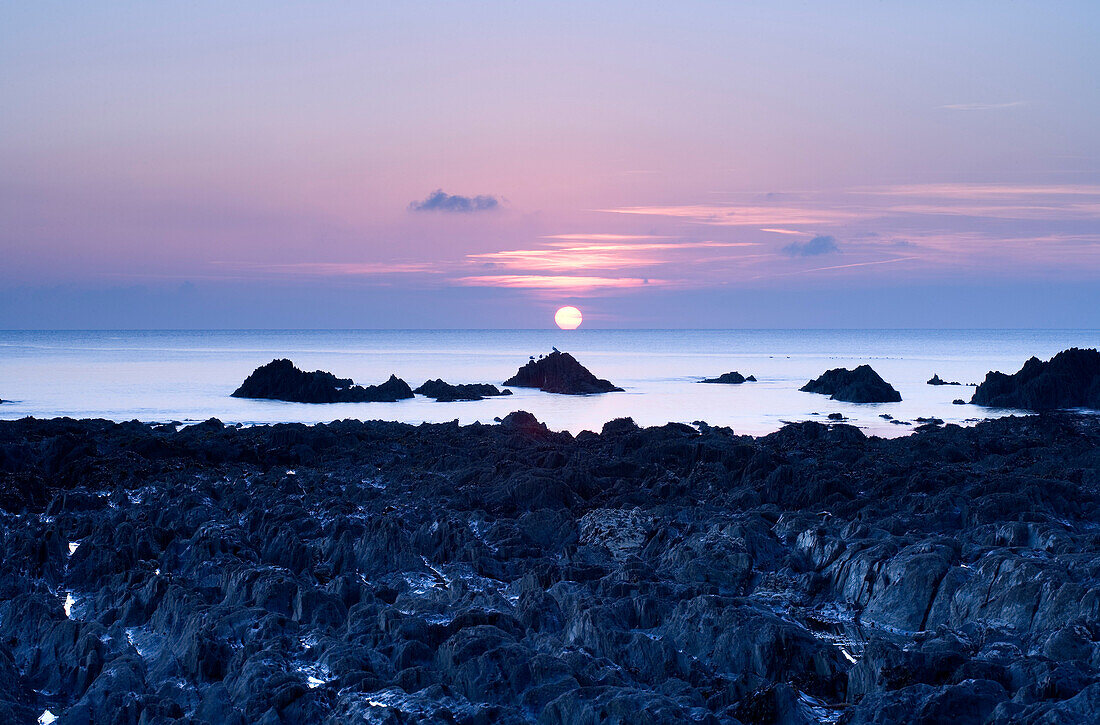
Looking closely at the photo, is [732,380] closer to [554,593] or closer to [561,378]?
[561,378]

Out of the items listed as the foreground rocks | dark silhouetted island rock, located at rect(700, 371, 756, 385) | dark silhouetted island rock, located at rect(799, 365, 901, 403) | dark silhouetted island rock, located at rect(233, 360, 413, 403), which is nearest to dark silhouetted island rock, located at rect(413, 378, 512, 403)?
dark silhouetted island rock, located at rect(233, 360, 413, 403)

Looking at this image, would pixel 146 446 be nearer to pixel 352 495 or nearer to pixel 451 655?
pixel 352 495

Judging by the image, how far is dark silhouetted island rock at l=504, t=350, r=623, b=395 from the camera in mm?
80062

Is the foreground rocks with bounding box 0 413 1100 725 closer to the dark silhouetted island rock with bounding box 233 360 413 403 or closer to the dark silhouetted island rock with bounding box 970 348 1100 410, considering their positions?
the dark silhouetted island rock with bounding box 970 348 1100 410

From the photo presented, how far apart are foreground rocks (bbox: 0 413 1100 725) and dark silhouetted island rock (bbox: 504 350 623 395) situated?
54152mm

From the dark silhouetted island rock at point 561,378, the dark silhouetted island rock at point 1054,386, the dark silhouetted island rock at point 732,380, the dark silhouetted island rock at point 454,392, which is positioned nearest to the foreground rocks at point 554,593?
the dark silhouetted island rock at point 1054,386

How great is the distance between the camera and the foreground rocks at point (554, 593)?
1059 centimetres

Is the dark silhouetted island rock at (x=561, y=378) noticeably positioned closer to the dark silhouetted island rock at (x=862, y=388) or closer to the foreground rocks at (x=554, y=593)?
the dark silhouetted island rock at (x=862, y=388)

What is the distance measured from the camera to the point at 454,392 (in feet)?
237

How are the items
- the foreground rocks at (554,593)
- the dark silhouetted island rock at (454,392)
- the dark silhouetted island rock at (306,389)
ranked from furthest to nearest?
1. the dark silhouetted island rock at (454,392)
2. the dark silhouetted island rock at (306,389)
3. the foreground rocks at (554,593)

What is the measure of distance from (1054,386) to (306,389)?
5266 cm

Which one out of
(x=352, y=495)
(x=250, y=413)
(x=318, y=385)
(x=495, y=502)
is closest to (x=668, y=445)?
(x=495, y=502)

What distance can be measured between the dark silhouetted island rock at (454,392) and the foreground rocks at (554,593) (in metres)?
45.1

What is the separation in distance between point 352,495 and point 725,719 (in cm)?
1429
